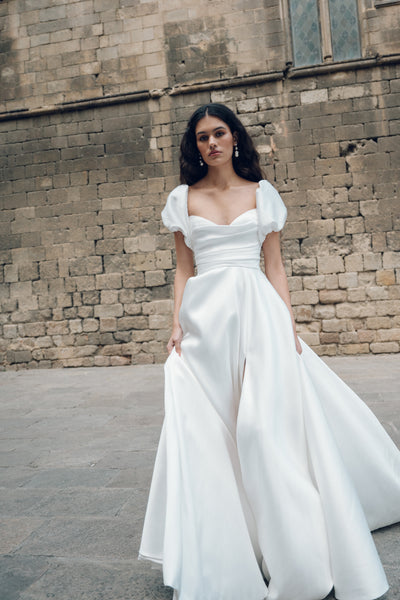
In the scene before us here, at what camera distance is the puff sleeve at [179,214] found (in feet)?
5.85

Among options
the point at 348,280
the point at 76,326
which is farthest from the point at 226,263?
the point at 76,326

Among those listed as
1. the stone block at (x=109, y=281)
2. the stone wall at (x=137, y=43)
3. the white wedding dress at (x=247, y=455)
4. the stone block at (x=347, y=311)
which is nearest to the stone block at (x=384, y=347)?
the stone block at (x=347, y=311)

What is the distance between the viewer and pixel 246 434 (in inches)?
57.8

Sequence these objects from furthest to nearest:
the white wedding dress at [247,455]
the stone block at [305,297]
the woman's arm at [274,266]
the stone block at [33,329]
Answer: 1. the stone block at [33,329]
2. the stone block at [305,297]
3. the woman's arm at [274,266]
4. the white wedding dress at [247,455]

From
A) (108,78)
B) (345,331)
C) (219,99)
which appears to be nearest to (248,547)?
(345,331)

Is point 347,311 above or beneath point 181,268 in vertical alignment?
beneath

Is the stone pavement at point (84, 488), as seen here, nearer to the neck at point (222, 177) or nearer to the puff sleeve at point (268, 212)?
the puff sleeve at point (268, 212)

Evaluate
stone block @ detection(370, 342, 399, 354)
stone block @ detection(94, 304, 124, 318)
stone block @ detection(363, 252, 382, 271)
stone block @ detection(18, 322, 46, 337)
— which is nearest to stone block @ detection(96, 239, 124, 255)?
stone block @ detection(94, 304, 124, 318)

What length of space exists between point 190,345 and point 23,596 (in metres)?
0.94

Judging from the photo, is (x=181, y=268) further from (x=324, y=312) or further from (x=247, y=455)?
(x=324, y=312)

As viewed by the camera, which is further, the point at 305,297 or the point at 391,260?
the point at 305,297

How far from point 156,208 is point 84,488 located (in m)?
6.27

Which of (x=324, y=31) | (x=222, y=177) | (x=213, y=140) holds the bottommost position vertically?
(x=222, y=177)

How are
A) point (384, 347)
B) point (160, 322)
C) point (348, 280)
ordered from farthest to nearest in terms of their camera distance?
point (160, 322), point (348, 280), point (384, 347)
